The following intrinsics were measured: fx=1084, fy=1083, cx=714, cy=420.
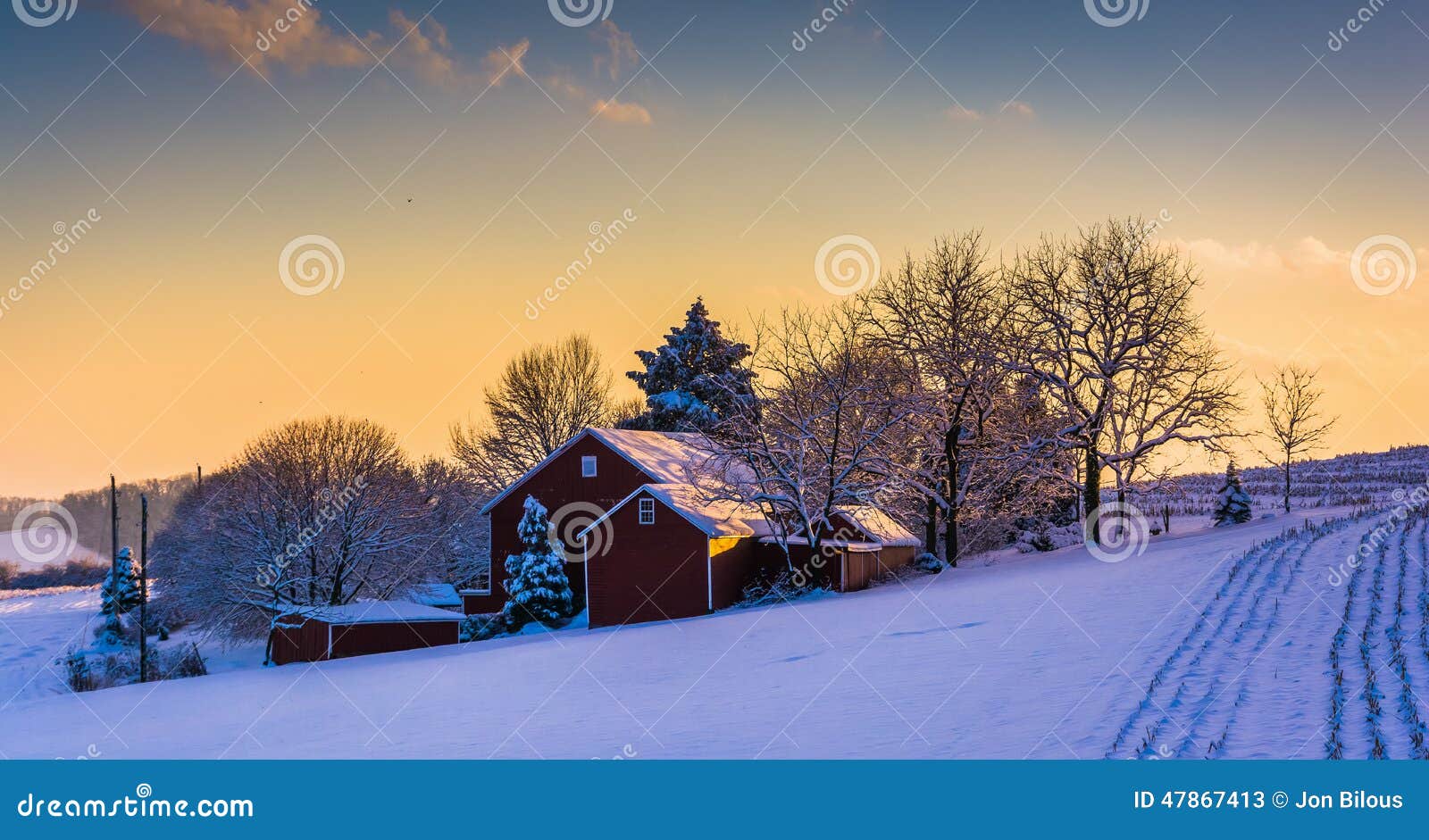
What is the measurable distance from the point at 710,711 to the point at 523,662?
1033 cm

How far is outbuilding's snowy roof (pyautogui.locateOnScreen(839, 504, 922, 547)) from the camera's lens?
38.5 metres

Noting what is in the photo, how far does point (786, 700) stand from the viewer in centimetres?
1658

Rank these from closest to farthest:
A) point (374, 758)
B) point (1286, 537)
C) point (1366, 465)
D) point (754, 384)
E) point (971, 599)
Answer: point (374, 758) → point (971, 599) → point (1286, 537) → point (754, 384) → point (1366, 465)

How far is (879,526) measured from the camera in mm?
42438

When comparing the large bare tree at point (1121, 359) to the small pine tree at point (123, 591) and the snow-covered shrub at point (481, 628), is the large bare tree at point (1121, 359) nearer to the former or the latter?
the snow-covered shrub at point (481, 628)

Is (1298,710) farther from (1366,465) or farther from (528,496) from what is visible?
(1366,465)

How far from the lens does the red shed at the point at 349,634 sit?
38.0 metres

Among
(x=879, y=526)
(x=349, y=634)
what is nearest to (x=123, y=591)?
(x=349, y=634)

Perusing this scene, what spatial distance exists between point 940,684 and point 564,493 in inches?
1154

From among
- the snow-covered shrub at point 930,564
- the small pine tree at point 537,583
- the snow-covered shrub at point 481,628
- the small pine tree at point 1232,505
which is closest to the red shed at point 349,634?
the snow-covered shrub at point 481,628

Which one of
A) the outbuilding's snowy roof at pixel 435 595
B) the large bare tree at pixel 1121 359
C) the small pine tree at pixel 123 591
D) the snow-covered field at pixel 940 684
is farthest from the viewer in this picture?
the small pine tree at pixel 123 591

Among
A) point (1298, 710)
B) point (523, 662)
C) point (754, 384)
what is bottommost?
point (523, 662)

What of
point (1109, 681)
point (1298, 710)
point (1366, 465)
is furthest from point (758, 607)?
point (1366, 465)

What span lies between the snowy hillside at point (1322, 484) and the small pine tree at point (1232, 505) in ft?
4.79
